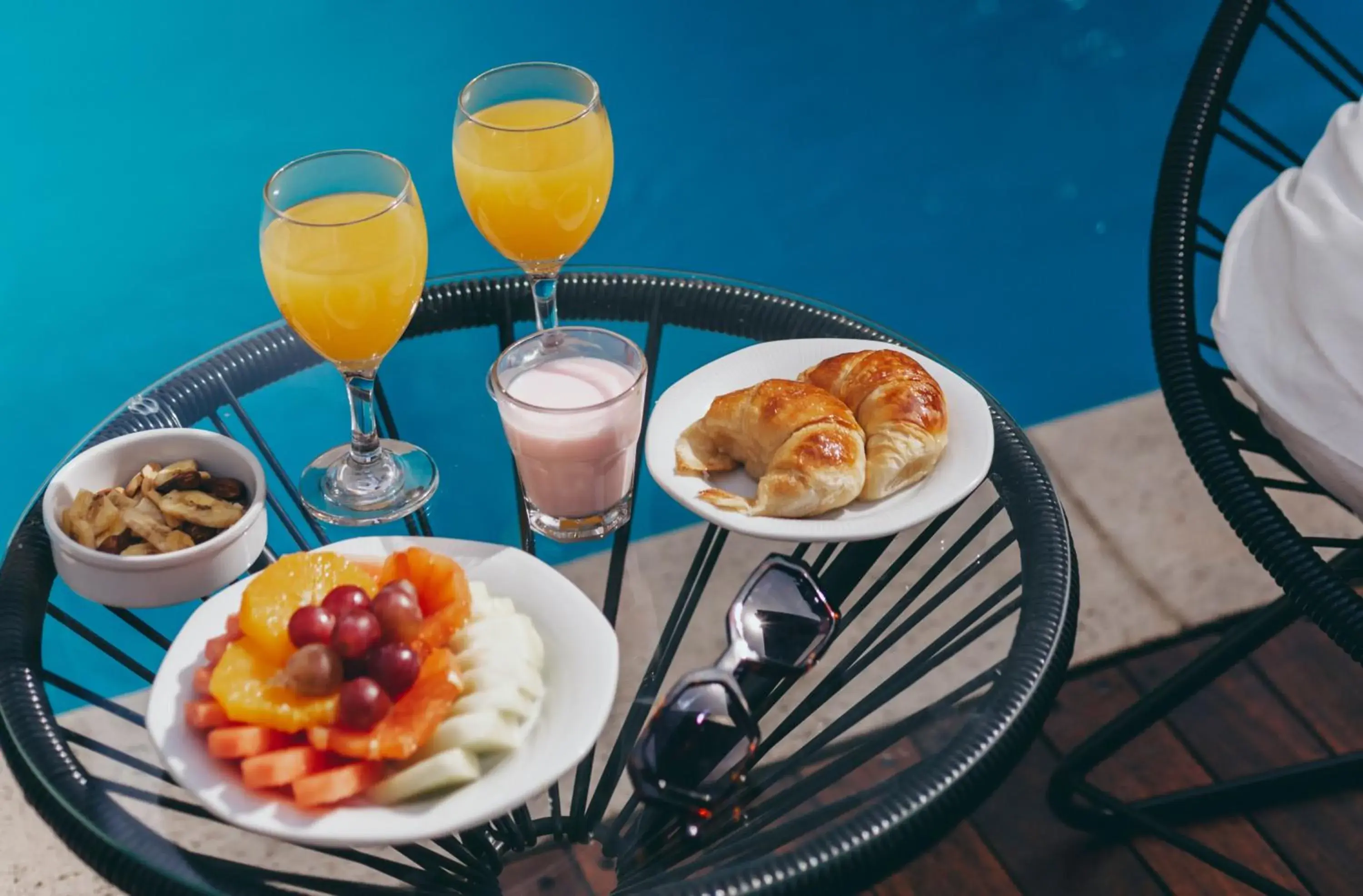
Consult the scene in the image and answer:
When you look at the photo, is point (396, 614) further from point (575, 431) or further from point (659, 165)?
point (659, 165)

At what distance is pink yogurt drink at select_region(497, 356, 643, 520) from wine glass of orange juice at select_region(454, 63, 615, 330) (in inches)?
4.7

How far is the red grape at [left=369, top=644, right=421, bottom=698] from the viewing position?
63 centimetres

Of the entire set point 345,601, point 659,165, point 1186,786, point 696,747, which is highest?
point 345,601

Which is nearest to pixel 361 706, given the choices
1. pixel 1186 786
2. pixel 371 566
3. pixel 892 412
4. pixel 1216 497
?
pixel 371 566

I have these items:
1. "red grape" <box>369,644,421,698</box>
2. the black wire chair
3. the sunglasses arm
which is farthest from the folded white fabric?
"red grape" <box>369,644,421,698</box>

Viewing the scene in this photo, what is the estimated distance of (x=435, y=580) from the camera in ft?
2.28

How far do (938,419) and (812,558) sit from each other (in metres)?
0.13

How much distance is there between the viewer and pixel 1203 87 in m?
1.18

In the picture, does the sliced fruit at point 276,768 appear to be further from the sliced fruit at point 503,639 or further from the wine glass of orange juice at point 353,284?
the wine glass of orange juice at point 353,284

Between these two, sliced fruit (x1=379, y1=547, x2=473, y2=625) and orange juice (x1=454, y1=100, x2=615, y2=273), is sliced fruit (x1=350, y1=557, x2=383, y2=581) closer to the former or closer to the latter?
sliced fruit (x1=379, y1=547, x2=473, y2=625)

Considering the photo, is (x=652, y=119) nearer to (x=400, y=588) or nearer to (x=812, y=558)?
(x=812, y=558)

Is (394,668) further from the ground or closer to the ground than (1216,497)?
further from the ground

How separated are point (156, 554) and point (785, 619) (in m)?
0.38

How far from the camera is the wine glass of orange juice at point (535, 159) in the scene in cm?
89
